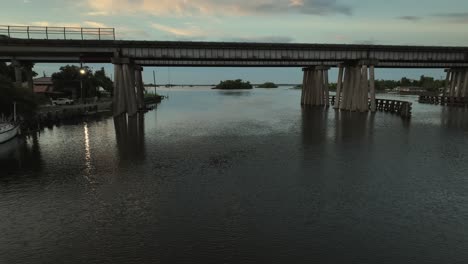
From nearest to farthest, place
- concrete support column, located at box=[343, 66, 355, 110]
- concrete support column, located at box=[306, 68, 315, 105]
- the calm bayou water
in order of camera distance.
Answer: the calm bayou water → concrete support column, located at box=[343, 66, 355, 110] → concrete support column, located at box=[306, 68, 315, 105]

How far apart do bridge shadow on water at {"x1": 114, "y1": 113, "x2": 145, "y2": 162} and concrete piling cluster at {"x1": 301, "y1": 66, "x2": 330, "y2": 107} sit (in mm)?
51658

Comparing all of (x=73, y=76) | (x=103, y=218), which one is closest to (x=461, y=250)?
(x=103, y=218)

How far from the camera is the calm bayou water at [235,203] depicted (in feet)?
40.3

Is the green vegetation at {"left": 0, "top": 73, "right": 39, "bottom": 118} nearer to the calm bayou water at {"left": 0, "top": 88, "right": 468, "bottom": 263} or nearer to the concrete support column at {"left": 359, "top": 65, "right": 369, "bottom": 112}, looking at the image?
the calm bayou water at {"left": 0, "top": 88, "right": 468, "bottom": 263}

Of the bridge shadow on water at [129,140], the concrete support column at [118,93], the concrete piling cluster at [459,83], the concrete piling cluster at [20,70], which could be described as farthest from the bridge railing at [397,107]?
the concrete piling cluster at [20,70]

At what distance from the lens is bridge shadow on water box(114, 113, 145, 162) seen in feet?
94.4

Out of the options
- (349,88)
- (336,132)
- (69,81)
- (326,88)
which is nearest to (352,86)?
(349,88)

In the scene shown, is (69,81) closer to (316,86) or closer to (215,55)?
(215,55)

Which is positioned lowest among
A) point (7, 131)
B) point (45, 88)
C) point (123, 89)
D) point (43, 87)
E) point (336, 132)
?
point (336, 132)

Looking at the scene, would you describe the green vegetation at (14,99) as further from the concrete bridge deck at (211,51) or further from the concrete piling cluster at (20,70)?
the concrete piling cluster at (20,70)

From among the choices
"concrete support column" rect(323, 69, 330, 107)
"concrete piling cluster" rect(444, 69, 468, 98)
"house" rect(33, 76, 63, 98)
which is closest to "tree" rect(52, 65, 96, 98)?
"house" rect(33, 76, 63, 98)

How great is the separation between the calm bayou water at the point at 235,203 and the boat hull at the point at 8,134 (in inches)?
89.4

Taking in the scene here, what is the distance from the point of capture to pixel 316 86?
9300 centimetres

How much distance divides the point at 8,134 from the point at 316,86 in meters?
72.5
